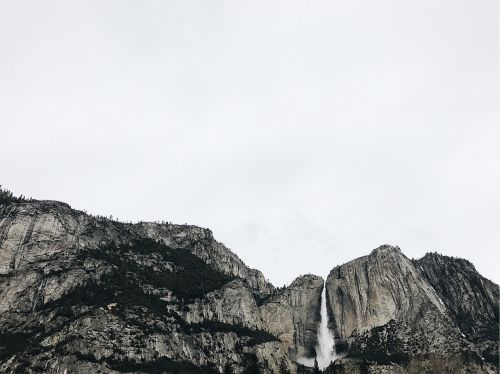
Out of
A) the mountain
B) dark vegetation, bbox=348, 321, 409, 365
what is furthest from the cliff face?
dark vegetation, bbox=348, 321, 409, 365

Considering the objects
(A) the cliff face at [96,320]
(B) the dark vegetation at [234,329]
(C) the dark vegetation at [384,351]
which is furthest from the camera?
(B) the dark vegetation at [234,329]

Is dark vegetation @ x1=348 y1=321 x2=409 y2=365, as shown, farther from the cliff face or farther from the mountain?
the cliff face

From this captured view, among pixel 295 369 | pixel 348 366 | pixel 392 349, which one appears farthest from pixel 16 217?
pixel 392 349

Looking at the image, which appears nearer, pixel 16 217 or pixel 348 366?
pixel 348 366

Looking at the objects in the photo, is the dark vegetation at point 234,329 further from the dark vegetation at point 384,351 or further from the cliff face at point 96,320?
the dark vegetation at point 384,351

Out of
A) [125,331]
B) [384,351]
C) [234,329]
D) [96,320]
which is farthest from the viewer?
[234,329]

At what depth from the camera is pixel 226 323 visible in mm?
197500

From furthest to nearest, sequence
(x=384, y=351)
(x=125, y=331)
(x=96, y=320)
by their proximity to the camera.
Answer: (x=384, y=351)
(x=125, y=331)
(x=96, y=320)

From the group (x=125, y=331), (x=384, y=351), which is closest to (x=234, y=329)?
(x=125, y=331)

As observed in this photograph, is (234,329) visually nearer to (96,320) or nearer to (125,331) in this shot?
(125,331)

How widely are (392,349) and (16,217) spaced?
506 feet

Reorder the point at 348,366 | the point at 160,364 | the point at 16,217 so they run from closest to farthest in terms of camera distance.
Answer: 1. the point at 160,364
2. the point at 348,366
3. the point at 16,217

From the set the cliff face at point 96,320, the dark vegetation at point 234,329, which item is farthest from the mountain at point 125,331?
the dark vegetation at point 234,329

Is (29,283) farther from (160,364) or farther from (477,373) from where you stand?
(477,373)
